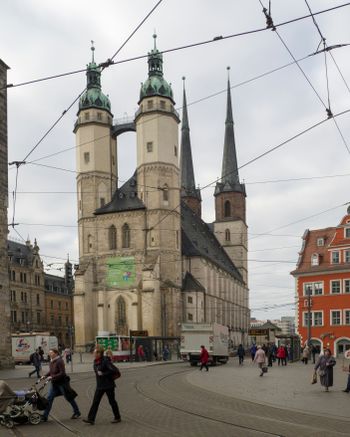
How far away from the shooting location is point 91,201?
69.5 m

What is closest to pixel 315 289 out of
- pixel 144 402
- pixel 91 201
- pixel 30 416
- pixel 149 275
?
pixel 149 275

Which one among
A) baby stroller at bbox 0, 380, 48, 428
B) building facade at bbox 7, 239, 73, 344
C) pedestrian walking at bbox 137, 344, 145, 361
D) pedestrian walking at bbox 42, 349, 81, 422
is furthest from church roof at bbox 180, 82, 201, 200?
baby stroller at bbox 0, 380, 48, 428

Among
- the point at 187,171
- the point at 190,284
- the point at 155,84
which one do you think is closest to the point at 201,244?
the point at 190,284

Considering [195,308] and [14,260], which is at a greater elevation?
[14,260]

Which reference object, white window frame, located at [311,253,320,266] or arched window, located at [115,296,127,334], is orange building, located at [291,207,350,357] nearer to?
white window frame, located at [311,253,320,266]

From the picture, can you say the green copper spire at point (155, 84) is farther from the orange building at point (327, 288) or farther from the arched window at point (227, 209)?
the arched window at point (227, 209)

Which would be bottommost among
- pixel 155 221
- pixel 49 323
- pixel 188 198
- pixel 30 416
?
pixel 49 323

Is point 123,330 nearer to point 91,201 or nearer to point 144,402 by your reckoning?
point 91,201

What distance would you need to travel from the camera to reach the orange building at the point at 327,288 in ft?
162

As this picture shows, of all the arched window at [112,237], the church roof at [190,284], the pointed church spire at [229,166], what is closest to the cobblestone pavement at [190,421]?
the arched window at [112,237]

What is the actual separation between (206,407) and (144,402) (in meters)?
1.89

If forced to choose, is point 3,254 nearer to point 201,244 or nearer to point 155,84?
point 155,84

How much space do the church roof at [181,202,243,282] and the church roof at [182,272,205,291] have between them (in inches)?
157

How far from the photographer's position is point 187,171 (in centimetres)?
10050
